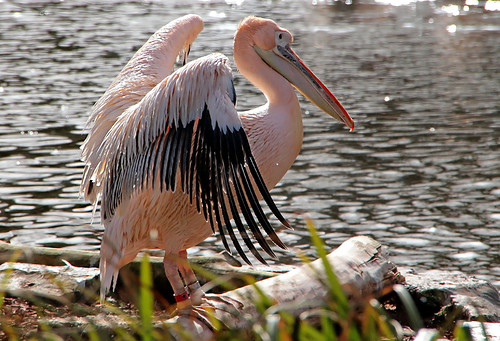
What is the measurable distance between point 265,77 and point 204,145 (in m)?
0.88

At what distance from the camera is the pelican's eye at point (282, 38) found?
4.37 m

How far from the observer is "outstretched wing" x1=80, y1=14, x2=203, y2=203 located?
4.40 meters

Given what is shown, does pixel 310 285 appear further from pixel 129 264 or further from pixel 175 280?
pixel 129 264

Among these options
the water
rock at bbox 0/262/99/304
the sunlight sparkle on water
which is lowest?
the sunlight sparkle on water

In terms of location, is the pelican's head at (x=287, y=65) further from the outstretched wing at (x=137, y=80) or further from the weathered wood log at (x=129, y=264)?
the weathered wood log at (x=129, y=264)

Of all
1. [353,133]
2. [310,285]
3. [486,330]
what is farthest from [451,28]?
[486,330]

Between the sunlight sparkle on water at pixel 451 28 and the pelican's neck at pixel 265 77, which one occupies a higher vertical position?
the pelican's neck at pixel 265 77

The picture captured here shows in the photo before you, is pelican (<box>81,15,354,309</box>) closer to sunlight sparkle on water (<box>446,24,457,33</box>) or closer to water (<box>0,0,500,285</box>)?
water (<box>0,0,500,285</box>)

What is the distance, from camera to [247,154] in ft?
11.6

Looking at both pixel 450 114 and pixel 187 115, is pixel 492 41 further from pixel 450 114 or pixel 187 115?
pixel 187 115

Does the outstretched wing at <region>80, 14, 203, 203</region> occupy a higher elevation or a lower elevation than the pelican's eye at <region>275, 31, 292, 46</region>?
lower

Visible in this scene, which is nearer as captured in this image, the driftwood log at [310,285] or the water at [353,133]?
the driftwood log at [310,285]

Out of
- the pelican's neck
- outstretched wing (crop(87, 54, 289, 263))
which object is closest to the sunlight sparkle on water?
the pelican's neck

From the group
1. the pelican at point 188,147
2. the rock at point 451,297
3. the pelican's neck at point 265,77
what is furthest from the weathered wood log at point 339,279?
the pelican's neck at point 265,77
